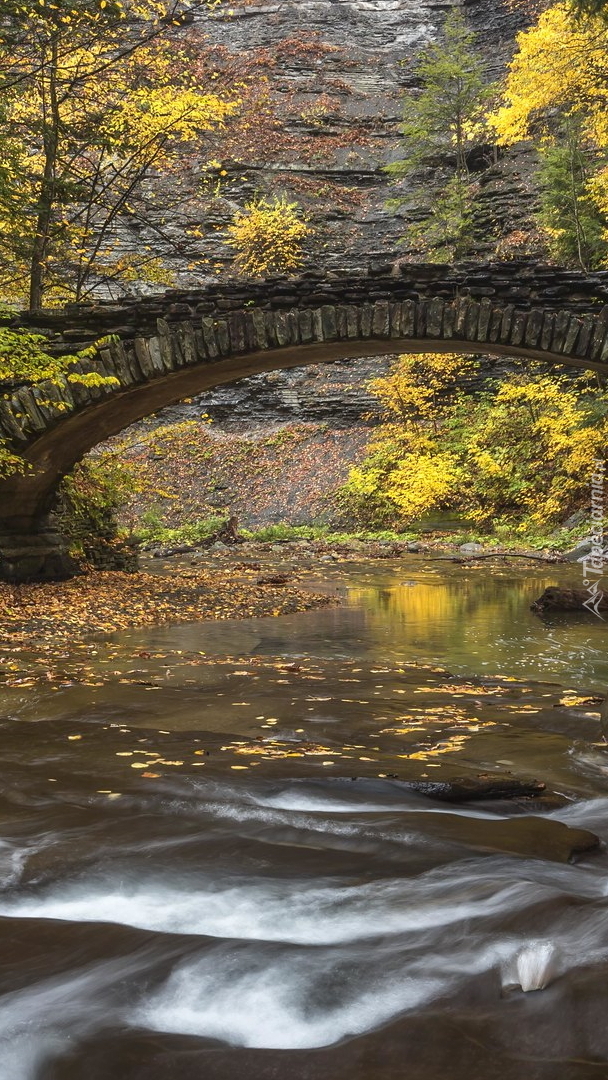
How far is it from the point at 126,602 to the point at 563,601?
240 inches

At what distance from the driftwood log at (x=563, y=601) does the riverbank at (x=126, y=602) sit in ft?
10.5

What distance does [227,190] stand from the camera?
121 ft

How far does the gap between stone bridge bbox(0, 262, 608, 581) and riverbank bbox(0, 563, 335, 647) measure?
1893mm

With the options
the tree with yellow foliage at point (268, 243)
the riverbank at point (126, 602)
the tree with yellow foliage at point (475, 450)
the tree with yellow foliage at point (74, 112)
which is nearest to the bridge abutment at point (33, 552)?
the riverbank at point (126, 602)

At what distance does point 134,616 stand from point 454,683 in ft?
16.7

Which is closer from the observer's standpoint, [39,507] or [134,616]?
[134,616]

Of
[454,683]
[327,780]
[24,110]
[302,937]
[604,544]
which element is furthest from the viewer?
[604,544]

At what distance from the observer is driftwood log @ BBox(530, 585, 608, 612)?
38.2 ft

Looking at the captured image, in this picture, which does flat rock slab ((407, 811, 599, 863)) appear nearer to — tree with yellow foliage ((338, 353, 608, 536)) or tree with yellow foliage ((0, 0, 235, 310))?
tree with yellow foliage ((0, 0, 235, 310))

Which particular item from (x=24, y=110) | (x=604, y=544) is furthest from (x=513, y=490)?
(x=24, y=110)

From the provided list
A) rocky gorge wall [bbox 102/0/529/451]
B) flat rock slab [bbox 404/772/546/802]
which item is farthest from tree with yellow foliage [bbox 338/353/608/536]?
flat rock slab [bbox 404/772/546/802]

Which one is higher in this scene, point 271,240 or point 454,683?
point 271,240

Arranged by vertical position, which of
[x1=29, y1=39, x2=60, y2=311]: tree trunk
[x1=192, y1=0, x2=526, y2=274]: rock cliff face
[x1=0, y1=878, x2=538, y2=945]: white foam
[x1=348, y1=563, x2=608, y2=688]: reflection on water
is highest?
[x1=192, y1=0, x2=526, y2=274]: rock cliff face

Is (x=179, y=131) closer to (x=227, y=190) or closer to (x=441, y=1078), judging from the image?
(x=441, y=1078)
